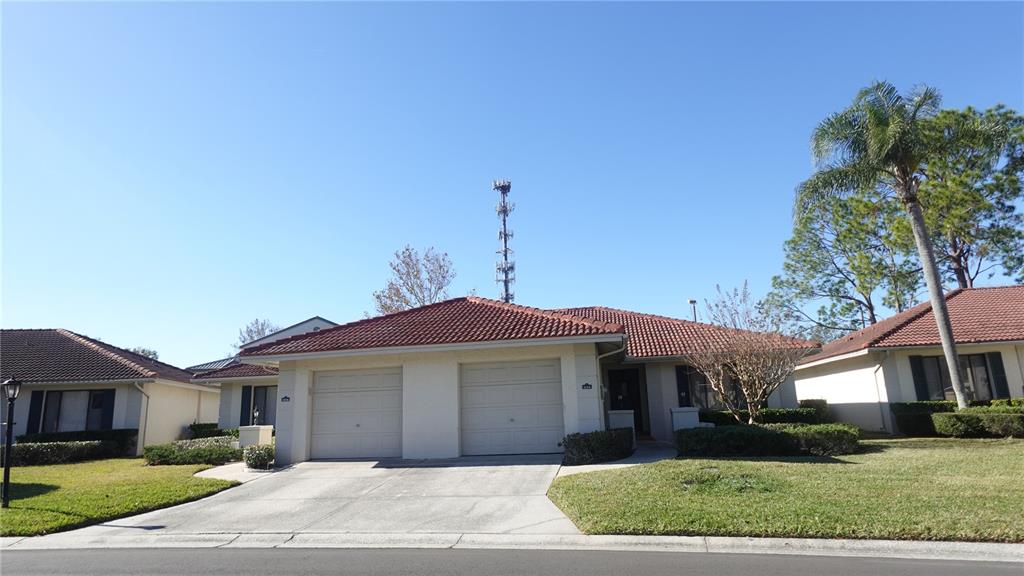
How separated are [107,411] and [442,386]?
15744 millimetres

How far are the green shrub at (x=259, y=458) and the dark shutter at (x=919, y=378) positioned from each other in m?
20.0

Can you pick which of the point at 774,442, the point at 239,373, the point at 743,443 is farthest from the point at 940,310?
the point at 239,373

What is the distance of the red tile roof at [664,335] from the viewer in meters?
18.1

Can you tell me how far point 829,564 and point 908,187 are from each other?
1684 centimetres

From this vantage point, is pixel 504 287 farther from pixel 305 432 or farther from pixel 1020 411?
pixel 1020 411

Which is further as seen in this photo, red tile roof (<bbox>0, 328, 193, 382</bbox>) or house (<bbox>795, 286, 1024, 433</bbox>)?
red tile roof (<bbox>0, 328, 193, 382</bbox>)

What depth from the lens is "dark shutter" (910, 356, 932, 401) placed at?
19422mm

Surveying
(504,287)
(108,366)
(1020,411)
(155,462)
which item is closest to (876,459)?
(1020,411)

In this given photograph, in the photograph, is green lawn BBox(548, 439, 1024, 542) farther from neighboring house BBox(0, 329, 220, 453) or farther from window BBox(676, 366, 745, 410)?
neighboring house BBox(0, 329, 220, 453)

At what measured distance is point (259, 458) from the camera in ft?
47.6

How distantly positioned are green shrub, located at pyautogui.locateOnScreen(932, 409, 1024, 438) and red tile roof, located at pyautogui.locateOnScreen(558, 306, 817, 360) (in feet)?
13.7

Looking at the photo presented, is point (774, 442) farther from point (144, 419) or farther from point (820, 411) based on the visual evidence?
point (144, 419)

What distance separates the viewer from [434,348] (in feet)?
48.5

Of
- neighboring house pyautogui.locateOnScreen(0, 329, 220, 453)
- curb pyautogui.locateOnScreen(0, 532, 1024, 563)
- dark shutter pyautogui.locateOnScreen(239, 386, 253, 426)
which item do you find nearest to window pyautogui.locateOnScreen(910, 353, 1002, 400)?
curb pyautogui.locateOnScreen(0, 532, 1024, 563)
